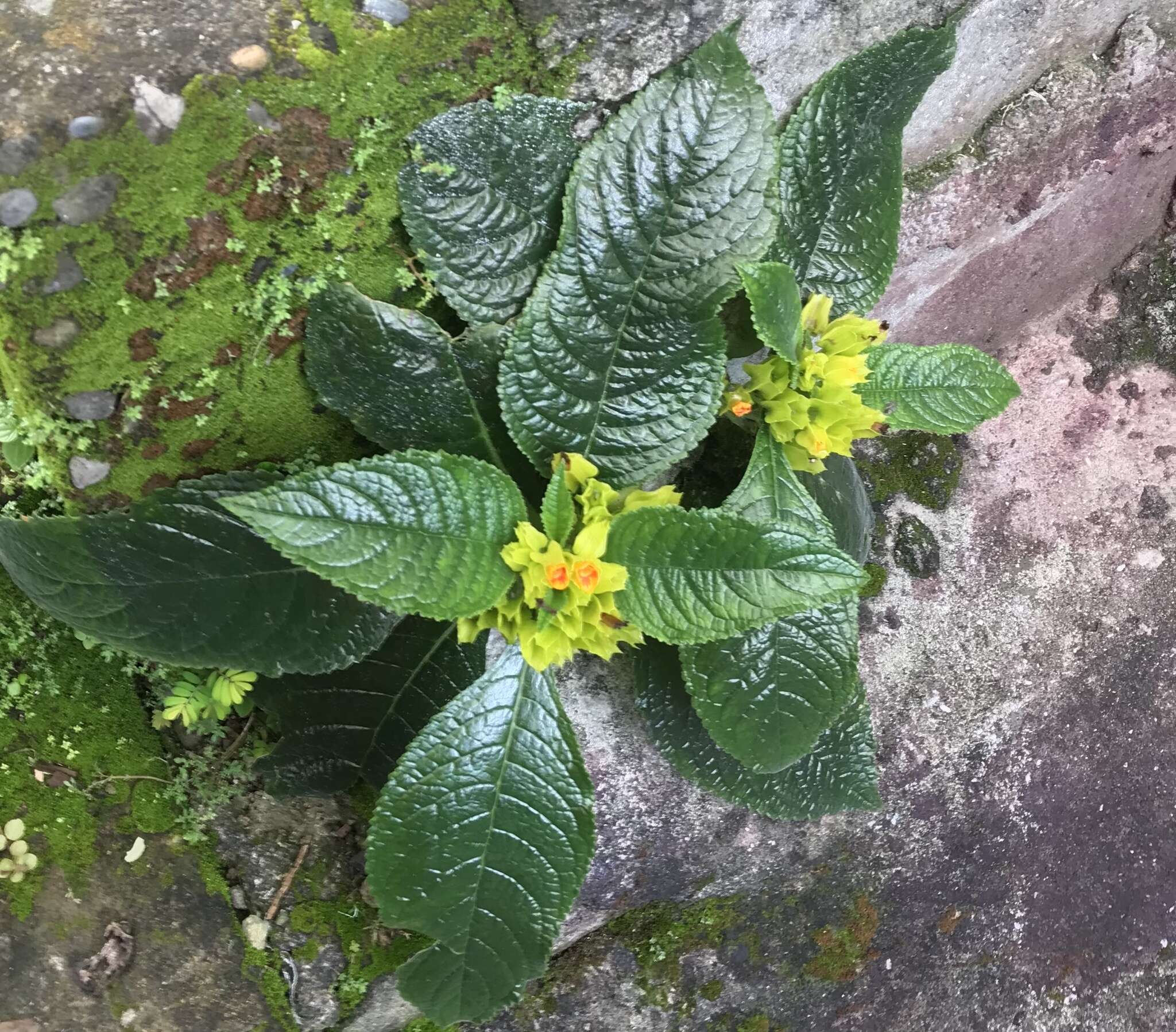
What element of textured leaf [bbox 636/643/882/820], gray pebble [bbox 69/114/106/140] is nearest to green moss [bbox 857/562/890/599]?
textured leaf [bbox 636/643/882/820]

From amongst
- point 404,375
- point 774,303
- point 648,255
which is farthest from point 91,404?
point 774,303

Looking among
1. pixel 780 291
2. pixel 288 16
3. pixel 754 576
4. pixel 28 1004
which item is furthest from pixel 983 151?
pixel 28 1004

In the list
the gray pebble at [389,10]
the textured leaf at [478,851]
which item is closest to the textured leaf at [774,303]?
the gray pebble at [389,10]

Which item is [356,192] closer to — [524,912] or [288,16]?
[288,16]

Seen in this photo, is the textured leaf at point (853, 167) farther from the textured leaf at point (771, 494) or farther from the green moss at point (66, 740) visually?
the green moss at point (66, 740)

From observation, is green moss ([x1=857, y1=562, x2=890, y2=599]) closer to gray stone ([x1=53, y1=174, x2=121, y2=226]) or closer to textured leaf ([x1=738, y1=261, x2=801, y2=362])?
textured leaf ([x1=738, y1=261, x2=801, y2=362])

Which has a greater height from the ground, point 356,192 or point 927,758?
point 356,192

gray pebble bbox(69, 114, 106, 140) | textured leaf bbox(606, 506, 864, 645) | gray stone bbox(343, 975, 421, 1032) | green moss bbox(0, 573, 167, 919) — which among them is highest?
gray pebble bbox(69, 114, 106, 140)

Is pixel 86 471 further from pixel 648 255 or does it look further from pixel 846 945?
pixel 846 945
